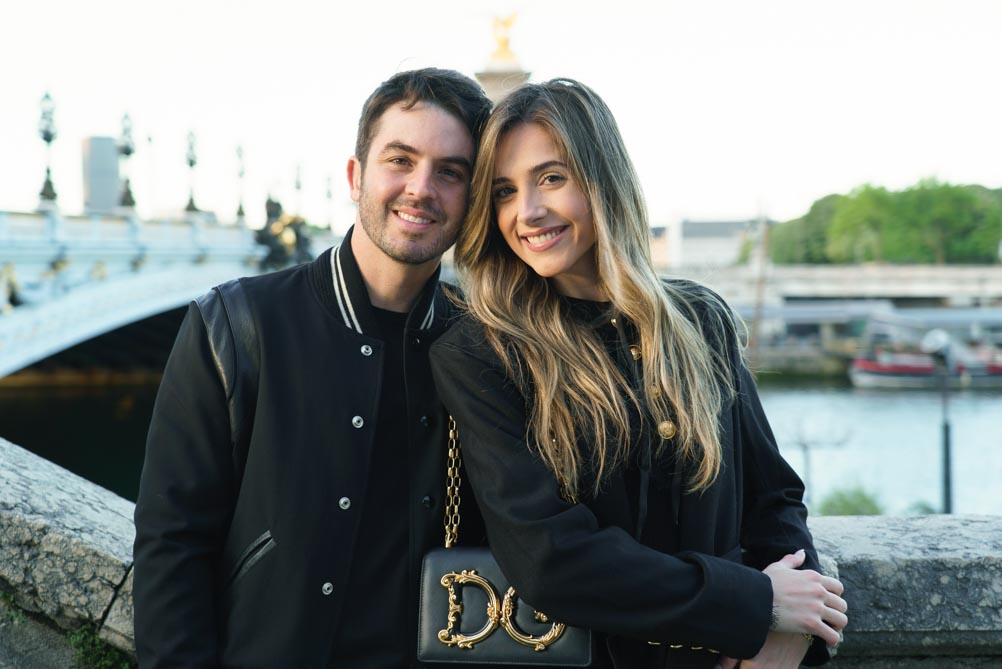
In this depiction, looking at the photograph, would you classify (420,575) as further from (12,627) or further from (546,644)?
(12,627)

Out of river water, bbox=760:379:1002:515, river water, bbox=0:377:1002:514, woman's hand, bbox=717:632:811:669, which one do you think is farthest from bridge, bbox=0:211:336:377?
woman's hand, bbox=717:632:811:669

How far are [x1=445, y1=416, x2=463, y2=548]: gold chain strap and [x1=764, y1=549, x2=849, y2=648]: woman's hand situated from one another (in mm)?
538

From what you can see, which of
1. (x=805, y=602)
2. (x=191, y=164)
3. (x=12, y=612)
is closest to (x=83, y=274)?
(x=191, y=164)

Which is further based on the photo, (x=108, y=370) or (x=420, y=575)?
(x=108, y=370)

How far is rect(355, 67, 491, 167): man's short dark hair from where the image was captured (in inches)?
82.8

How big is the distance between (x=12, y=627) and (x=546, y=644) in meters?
0.98

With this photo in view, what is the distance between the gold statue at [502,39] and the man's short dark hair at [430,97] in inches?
995

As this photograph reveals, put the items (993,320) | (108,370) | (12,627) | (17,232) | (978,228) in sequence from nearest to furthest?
(12,627) < (17,232) < (108,370) < (993,320) < (978,228)

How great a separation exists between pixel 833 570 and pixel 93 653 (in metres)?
1.37

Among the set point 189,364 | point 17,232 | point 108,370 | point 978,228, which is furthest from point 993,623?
point 978,228

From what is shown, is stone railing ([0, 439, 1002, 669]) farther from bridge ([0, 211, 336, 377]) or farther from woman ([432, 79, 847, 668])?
bridge ([0, 211, 336, 377])

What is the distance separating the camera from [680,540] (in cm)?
180

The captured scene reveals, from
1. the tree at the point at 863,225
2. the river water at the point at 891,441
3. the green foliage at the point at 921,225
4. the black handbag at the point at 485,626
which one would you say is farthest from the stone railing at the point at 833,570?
the tree at the point at 863,225

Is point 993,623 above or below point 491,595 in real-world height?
below
